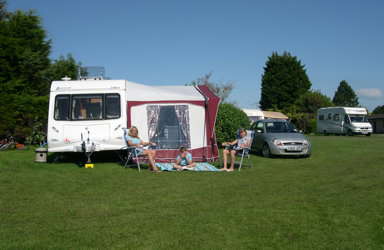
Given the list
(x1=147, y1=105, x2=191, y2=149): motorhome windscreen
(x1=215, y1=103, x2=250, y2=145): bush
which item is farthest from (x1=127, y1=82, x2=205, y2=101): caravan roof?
(x1=215, y1=103, x2=250, y2=145): bush

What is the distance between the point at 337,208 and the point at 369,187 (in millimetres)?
2017

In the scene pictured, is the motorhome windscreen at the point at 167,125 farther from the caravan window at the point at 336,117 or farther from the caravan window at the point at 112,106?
the caravan window at the point at 336,117

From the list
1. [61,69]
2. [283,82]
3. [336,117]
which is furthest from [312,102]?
[61,69]

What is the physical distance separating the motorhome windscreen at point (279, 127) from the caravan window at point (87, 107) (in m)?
5.86

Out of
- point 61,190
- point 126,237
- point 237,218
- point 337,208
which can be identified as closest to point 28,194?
point 61,190

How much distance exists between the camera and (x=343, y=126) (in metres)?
31.8

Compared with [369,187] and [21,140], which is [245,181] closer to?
[369,187]

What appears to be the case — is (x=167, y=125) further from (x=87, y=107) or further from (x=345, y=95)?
(x=345, y=95)

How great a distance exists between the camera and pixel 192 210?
5.68 m

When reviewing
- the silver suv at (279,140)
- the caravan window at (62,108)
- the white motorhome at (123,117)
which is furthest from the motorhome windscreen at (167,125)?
the silver suv at (279,140)

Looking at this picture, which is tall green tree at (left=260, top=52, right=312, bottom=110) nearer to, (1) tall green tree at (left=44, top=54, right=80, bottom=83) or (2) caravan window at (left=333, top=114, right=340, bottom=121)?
(2) caravan window at (left=333, top=114, right=340, bottom=121)

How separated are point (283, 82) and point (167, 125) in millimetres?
48808

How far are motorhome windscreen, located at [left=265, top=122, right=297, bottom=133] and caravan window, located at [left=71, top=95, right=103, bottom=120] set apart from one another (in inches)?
231

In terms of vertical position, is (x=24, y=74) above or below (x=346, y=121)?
above
